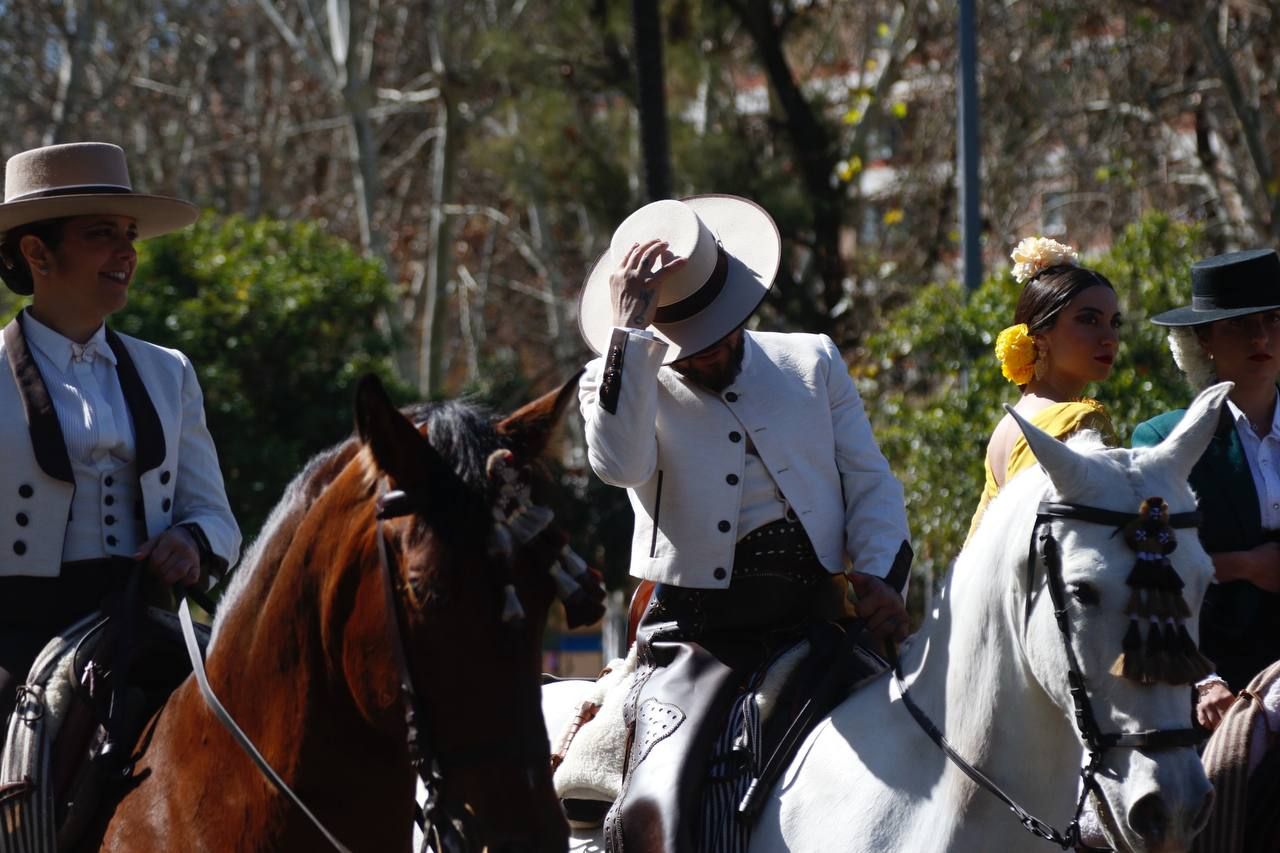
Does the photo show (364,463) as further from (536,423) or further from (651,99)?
(651,99)

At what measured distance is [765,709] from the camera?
4.39 metres

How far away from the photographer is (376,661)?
319cm

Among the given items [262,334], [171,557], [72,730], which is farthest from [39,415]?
[262,334]

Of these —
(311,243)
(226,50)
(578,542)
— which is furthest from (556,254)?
(578,542)

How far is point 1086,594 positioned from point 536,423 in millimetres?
1274

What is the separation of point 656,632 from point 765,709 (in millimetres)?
430

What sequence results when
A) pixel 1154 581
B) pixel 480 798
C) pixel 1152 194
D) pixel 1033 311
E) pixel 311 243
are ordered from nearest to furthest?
pixel 480 798
pixel 1154 581
pixel 1033 311
pixel 311 243
pixel 1152 194

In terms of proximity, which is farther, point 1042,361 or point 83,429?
point 1042,361

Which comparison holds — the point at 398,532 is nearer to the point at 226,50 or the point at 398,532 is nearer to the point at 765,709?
the point at 765,709

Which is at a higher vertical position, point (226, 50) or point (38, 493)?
point (226, 50)

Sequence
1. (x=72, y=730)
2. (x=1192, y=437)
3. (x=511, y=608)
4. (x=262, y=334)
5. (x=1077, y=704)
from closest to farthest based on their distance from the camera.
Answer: (x=511, y=608)
(x=1077, y=704)
(x=1192, y=437)
(x=72, y=730)
(x=262, y=334)

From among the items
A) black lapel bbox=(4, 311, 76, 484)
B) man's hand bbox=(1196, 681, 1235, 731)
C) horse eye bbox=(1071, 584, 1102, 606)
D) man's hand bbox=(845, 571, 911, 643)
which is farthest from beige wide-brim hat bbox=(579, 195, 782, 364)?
man's hand bbox=(1196, 681, 1235, 731)

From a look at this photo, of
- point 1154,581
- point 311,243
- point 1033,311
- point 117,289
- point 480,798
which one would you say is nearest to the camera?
point 480,798

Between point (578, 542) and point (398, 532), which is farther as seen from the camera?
point (578, 542)
